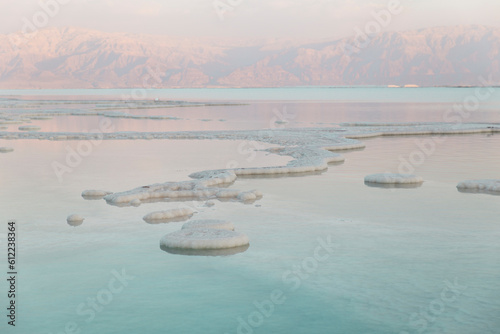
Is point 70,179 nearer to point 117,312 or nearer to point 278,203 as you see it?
point 278,203

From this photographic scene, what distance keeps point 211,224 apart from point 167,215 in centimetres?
140

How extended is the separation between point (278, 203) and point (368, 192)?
8.27 ft

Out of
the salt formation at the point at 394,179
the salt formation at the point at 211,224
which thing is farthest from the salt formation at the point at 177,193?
the salt formation at the point at 394,179

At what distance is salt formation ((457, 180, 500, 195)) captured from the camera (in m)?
14.1

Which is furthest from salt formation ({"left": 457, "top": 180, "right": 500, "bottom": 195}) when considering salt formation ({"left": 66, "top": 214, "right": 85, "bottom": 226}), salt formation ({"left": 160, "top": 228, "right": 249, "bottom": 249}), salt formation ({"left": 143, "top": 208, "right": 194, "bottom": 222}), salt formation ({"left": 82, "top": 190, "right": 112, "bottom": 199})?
salt formation ({"left": 66, "top": 214, "right": 85, "bottom": 226})

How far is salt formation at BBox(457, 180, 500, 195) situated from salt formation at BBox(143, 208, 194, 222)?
22.2ft

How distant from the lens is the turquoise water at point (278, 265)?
656 cm

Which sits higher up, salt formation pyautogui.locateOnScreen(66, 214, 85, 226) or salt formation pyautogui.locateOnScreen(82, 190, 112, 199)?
salt formation pyautogui.locateOnScreen(66, 214, 85, 226)

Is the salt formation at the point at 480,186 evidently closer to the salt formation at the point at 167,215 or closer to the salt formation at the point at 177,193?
the salt formation at the point at 177,193

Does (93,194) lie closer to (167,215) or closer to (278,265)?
(167,215)

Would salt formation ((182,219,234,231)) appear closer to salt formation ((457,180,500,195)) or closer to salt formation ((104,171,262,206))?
salt formation ((104,171,262,206))

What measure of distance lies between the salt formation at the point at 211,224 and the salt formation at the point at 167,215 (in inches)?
43.3

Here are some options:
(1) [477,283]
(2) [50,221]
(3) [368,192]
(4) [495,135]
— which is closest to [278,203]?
(3) [368,192]

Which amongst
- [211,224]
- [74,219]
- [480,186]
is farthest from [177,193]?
[480,186]
